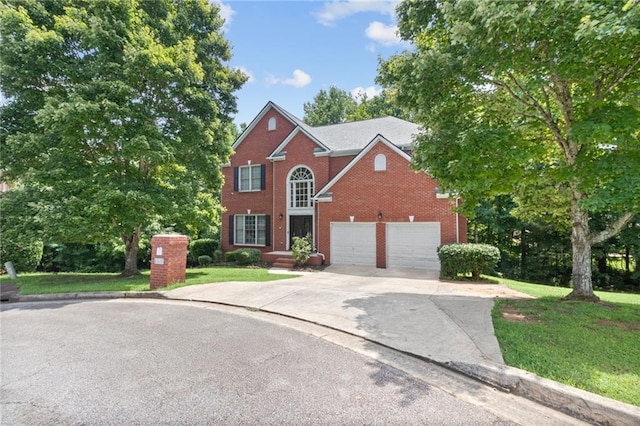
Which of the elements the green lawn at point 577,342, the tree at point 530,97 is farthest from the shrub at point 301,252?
the green lawn at point 577,342

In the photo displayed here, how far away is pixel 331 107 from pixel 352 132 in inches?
1077

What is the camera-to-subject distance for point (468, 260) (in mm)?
11609

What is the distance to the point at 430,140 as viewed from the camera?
8164 mm

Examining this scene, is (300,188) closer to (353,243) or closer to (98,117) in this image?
(353,243)

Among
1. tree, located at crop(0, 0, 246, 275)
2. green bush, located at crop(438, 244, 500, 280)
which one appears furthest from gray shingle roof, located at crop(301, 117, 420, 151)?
tree, located at crop(0, 0, 246, 275)

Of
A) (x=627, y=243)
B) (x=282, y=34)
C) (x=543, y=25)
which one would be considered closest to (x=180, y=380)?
(x=543, y=25)

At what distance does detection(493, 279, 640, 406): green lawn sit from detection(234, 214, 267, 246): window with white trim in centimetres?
1448

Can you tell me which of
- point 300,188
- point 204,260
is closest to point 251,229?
point 204,260

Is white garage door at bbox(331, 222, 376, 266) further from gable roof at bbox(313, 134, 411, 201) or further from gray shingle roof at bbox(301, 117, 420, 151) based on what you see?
gray shingle roof at bbox(301, 117, 420, 151)

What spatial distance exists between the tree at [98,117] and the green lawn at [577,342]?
10.5 metres

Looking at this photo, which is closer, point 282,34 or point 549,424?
point 549,424

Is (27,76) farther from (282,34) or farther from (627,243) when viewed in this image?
(627,243)

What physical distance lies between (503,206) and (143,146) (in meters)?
18.9

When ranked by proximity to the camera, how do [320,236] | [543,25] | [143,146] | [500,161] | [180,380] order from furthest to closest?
[320,236] < [143,146] < [500,161] < [543,25] < [180,380]
